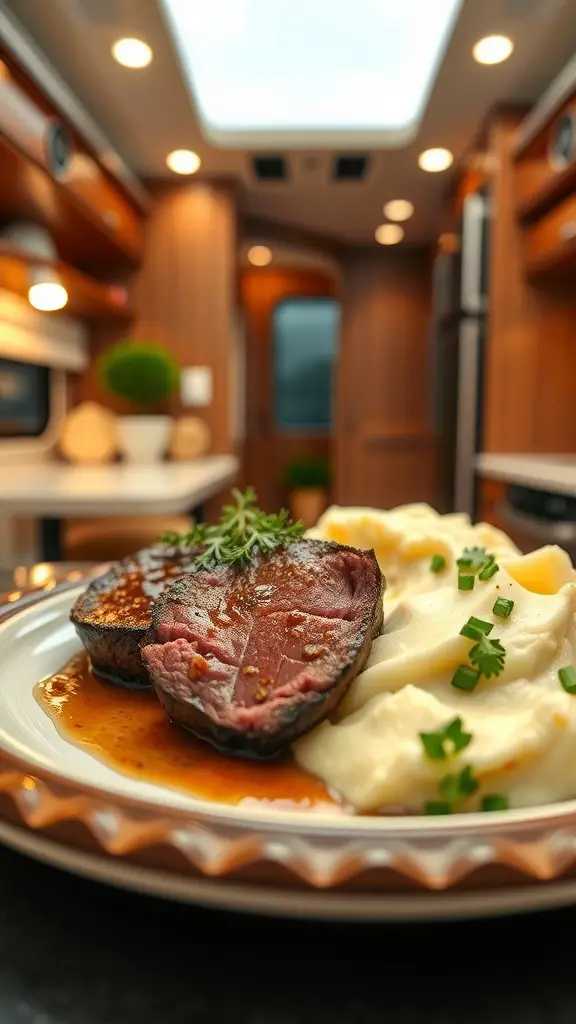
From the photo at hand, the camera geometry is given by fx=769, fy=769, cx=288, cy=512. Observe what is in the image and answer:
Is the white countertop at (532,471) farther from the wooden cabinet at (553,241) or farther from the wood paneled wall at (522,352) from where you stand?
the wooden cabinet at (553,241)

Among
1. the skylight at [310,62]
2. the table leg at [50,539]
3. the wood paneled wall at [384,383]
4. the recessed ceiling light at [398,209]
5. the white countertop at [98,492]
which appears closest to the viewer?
the white countertop at [98,492]

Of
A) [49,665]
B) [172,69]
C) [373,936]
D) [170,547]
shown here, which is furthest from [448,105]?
[373,936]

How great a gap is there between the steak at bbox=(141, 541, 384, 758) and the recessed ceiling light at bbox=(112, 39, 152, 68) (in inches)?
157

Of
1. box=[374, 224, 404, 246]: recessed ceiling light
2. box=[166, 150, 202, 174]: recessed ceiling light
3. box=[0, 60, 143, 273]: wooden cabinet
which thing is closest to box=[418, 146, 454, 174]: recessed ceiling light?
box=[166, 150, 202, 174]: recessed ceiling light

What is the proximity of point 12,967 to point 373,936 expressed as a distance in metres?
0.24

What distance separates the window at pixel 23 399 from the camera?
4297 millimetres

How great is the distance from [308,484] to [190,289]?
425cm

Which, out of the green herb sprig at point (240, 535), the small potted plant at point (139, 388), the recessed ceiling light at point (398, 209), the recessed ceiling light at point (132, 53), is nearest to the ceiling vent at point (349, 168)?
the recessed ceiling light at point (398, 209)

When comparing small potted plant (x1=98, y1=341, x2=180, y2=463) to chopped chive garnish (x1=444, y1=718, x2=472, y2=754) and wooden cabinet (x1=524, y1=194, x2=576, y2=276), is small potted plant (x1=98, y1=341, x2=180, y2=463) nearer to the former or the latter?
wooden cabinet (x1=524, y1=194, x2=576, y2=276)

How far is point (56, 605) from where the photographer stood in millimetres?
1301

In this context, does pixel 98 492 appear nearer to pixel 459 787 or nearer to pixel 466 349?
pixel 459 787

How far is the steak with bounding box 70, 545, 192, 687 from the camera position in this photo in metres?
1.05

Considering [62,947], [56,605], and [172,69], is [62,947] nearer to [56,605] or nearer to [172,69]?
[56,605]

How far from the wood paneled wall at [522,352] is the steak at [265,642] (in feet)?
14.4
